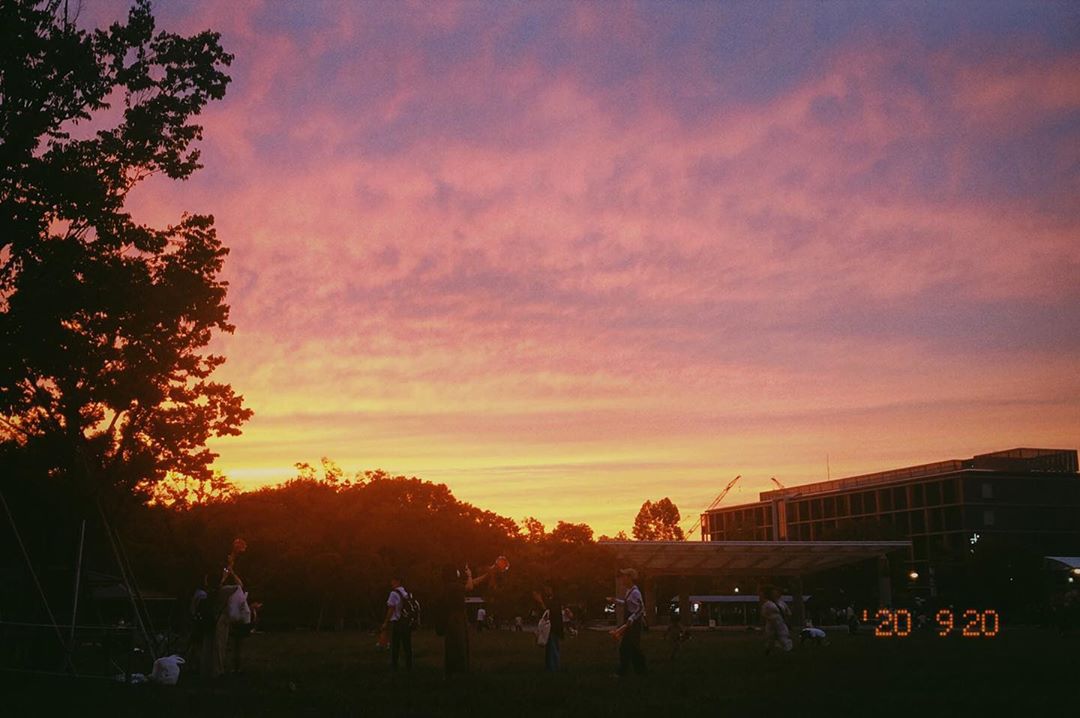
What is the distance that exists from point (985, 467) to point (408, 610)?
12827cm

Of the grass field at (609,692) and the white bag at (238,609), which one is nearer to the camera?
the grass field at (609,692)

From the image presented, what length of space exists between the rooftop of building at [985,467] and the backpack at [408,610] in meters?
122

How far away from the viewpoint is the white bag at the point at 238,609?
73.0ft

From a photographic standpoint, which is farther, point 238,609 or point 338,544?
point 338,544

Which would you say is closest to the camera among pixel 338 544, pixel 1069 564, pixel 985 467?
pixel 338 544

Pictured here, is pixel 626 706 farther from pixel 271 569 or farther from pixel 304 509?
pixel 304 509

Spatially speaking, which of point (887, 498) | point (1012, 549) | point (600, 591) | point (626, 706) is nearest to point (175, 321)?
point (626, 706)

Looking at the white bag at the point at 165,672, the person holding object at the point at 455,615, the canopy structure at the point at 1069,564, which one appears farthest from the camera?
the canopy structure at the point at 1069,564

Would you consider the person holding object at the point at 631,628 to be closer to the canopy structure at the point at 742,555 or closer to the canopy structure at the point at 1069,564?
the canopy structure at the point at 742,555

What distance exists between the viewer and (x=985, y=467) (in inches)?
5482

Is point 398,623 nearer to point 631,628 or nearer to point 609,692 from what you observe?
point 631,628

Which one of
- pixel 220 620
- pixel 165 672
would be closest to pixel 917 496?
pixel 220 620

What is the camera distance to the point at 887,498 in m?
147

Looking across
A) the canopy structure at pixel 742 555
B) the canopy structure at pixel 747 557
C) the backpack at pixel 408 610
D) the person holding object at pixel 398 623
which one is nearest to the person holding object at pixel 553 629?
the backpack at pixel 408 610
